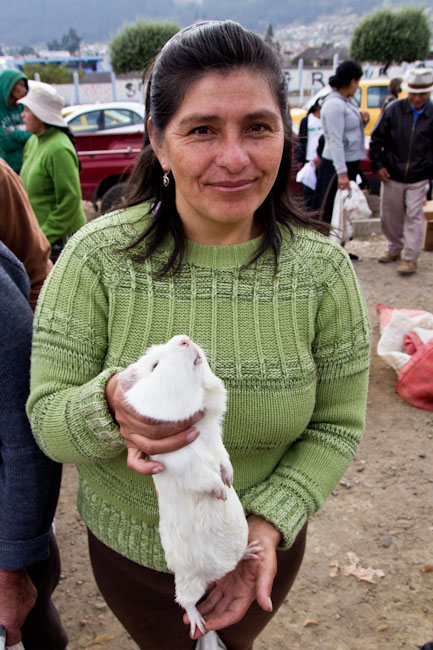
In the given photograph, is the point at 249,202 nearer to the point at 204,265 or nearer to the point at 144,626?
the point at 204,265

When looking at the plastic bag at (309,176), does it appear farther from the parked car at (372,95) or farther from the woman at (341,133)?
the parked car at (372,95)

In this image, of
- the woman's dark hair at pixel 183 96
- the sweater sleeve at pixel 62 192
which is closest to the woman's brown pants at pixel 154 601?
the woman's dark hair at pixel 183 96

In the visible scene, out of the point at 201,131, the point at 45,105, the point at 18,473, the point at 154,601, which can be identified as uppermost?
the point at 201,131

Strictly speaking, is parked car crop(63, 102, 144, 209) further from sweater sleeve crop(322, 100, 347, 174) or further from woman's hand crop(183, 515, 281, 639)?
woman's hand crop(183, 515, 281, 639)

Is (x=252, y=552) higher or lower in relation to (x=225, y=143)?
lower

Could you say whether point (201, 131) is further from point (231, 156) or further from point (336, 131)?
point (336, 131)

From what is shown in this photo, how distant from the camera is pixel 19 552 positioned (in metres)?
1.36

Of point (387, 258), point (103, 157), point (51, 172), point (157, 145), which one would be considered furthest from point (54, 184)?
point (387, 258)

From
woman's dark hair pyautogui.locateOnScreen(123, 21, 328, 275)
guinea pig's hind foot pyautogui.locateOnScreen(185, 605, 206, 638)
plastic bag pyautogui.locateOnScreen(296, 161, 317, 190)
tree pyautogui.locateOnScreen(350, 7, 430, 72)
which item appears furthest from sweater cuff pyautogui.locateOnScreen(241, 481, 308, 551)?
tree pyautogui.locateOnScreen(350, 7, 430, 72)

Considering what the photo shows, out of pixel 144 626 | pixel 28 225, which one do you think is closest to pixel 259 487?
pixel 144 626

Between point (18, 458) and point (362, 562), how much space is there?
219 cm

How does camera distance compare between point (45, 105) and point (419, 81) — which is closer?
point (45, 105)

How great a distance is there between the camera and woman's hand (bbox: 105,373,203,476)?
3.24ft

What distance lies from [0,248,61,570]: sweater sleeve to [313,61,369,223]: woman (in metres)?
5.10
